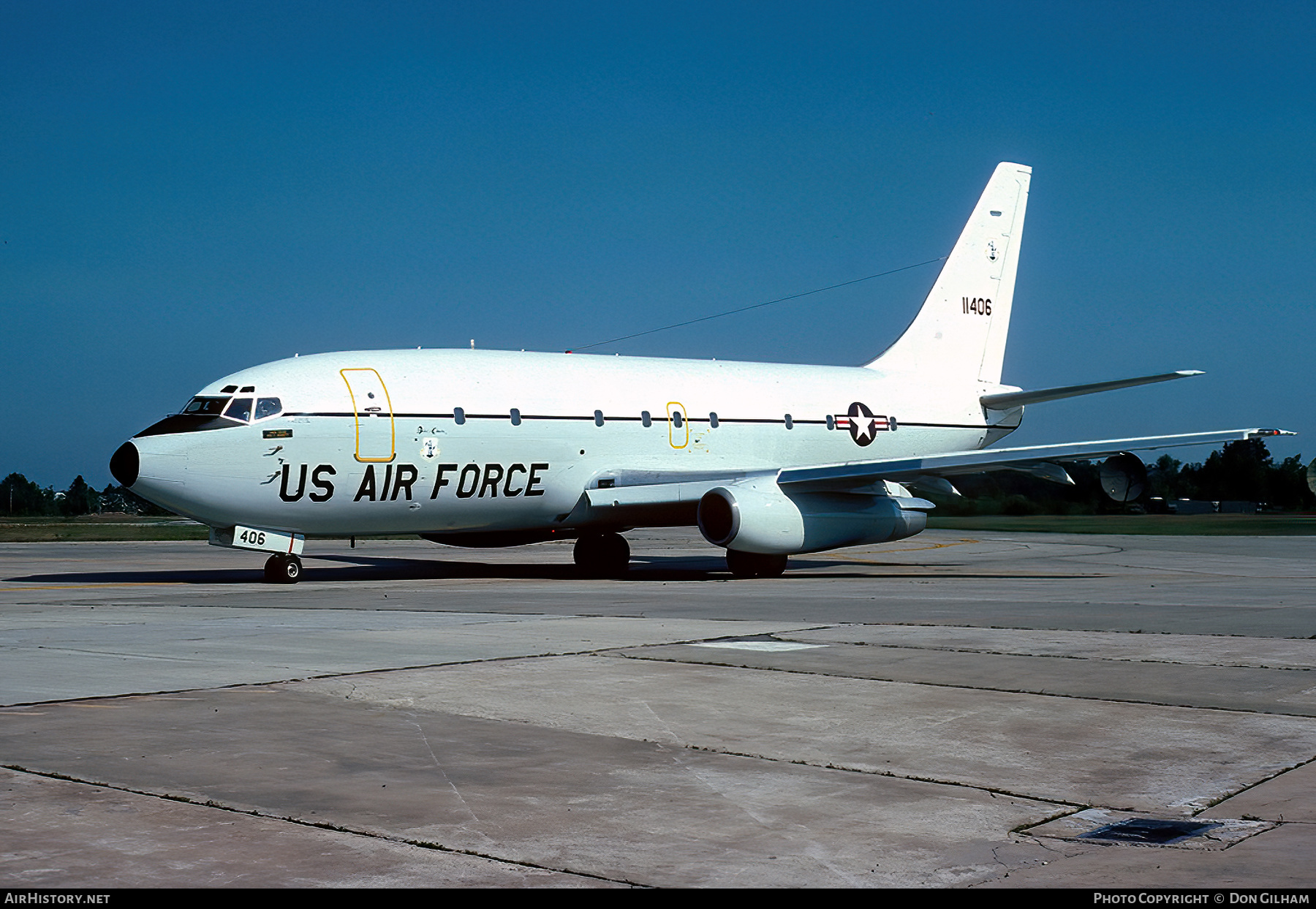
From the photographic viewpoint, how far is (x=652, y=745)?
277 inches

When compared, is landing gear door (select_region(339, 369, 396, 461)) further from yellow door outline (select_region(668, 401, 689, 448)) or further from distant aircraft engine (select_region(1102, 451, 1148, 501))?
distant aircraft engine (select_region(1102, 451, 1148, 501))

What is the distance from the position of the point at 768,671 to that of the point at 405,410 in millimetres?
12978

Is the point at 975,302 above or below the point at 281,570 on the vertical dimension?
above

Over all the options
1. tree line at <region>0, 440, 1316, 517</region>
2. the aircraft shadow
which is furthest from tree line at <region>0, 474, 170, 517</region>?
the aircraft shadow

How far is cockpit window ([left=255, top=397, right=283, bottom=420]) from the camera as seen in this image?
20.5 metres

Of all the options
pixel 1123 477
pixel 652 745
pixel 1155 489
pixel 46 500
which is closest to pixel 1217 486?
pixel 1155 489

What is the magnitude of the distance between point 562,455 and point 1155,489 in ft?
132

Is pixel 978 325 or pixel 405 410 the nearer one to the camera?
pixel 405 410

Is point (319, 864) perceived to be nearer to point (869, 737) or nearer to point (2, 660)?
point (869, 737)

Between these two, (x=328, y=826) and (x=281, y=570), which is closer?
(x=328, y=826)

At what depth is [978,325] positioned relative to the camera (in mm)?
31625

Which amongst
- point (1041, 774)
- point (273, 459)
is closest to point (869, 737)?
point (1041, 774)

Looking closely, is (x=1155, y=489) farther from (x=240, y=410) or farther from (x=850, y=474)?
(x=240, y=410)

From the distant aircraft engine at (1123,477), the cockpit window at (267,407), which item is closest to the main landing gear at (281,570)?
the cockpit window at (267,407)
